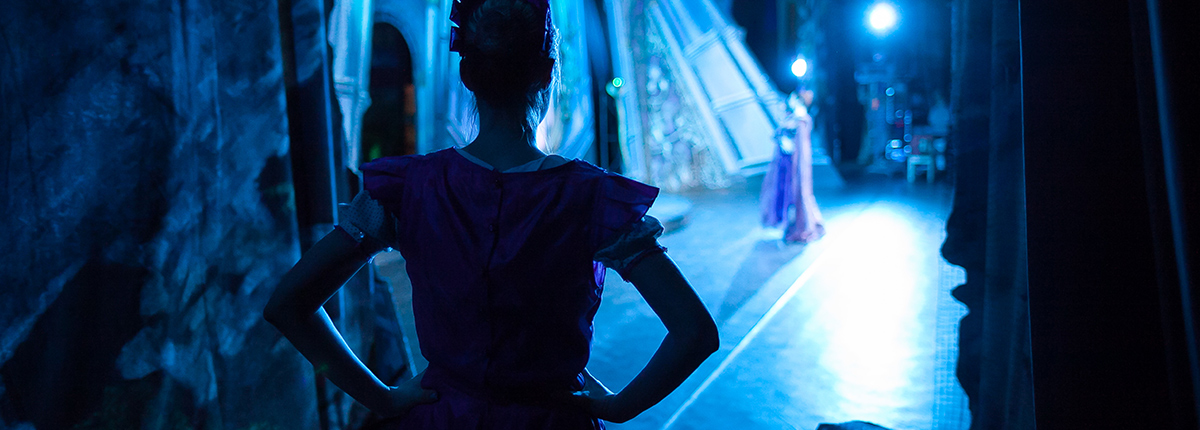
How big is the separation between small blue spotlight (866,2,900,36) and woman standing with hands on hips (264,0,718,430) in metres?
12.6

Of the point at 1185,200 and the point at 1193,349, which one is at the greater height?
the point at 1185,200

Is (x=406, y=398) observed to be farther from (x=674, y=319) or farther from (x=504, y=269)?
(x=674, y=319)

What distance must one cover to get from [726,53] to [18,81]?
8.94 meters

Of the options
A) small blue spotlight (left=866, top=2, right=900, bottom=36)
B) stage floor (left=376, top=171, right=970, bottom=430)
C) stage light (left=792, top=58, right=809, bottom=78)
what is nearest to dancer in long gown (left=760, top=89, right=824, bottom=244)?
stage floor (left=376, top=171, right=970, bottom=430)

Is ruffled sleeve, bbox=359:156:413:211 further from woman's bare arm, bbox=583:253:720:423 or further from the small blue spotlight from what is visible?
the small blue spotlight

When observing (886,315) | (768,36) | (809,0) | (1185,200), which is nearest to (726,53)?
(768,36)

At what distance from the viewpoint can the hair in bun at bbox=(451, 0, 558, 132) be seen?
0.70 metres

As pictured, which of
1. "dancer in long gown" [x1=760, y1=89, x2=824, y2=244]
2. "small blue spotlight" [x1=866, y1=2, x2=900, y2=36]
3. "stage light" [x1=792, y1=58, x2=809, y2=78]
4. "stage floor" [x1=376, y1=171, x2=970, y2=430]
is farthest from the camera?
"small blue spotlight" [x1=866, y1=2, x2=900, y2=36]

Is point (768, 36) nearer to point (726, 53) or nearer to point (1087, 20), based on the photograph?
point (726, 53)

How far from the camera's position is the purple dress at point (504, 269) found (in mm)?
702

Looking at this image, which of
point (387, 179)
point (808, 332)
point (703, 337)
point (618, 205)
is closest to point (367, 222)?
point (387, 179)

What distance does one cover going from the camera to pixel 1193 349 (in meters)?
0.95

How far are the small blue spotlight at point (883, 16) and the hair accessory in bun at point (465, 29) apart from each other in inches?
498

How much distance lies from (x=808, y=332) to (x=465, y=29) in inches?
110
